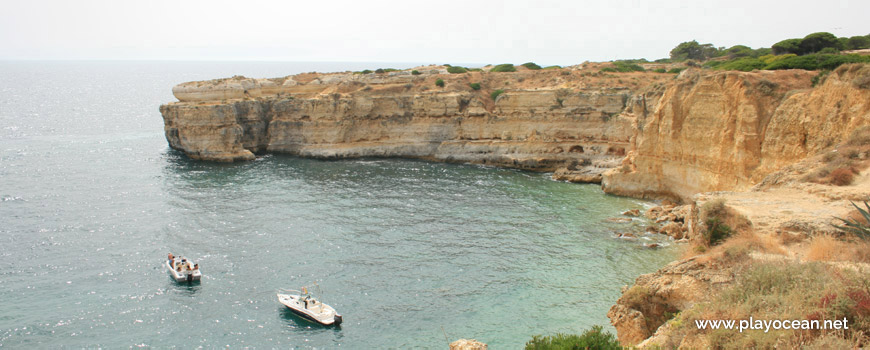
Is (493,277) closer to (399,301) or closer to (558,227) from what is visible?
(399,301)

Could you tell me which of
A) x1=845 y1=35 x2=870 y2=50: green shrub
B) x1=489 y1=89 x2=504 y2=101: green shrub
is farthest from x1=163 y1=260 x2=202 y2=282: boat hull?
x1=845 y1=35 x2=870 y2=50: green shrub

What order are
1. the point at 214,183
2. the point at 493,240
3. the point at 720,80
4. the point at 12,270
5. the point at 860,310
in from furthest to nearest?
the point at 214,183
the point at 720,80
the point at 493,240
the point at 12,270
the point at 860,310

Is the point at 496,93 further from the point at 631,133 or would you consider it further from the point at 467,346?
the point at 467,346

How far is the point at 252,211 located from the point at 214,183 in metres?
11.0

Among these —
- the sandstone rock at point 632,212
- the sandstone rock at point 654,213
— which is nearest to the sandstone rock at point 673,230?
the sandstone rock at point 654,213

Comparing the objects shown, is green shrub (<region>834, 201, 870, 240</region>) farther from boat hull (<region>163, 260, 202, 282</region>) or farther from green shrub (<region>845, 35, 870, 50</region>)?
green shrub (<region>845, 35, 870, 50</region>)

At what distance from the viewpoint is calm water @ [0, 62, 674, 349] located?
70.0 ft

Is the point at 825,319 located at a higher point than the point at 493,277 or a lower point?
higher

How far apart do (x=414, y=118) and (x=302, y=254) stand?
107ft

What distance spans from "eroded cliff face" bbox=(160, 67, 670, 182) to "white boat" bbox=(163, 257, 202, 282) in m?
31.4

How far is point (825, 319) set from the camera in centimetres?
988

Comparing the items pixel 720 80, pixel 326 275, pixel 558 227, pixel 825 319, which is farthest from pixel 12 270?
pixel 720 80

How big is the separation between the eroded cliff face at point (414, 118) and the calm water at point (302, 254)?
17.6 feet

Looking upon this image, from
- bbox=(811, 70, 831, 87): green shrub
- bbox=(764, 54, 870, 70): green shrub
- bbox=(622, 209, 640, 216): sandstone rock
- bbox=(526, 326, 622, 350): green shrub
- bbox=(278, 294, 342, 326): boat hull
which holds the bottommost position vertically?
bbox=(278, 294, 342, 326): boat hull
